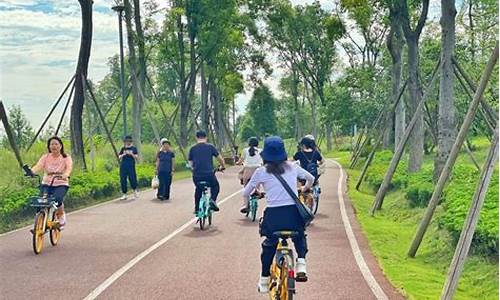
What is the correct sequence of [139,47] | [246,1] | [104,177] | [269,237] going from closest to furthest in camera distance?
[269,237] → [104,177] → [139,47] → [246,1]

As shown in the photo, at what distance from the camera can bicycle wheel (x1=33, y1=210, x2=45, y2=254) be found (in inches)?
435

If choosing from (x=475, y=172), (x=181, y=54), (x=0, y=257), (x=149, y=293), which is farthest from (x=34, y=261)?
(x=181, y=54)

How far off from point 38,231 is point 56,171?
1.28 metres

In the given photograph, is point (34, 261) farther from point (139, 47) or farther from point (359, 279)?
point (139, 47)

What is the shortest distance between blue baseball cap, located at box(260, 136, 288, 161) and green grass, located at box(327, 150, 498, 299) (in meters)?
2.49

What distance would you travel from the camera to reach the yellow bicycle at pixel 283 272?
6832mm

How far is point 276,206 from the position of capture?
24.2 feet

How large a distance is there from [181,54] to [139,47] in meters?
5.65

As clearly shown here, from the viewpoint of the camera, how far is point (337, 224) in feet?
48.9

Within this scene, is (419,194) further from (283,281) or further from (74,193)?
(283,281)

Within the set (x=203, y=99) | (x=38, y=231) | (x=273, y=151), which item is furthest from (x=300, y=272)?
(x=203, y=99)

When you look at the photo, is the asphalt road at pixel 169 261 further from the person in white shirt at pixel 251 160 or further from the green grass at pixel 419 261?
the person in white shirt at pixel 251 160

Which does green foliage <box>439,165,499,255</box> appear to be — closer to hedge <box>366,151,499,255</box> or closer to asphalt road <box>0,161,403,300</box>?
hedge <box>366,151,499,255</box>

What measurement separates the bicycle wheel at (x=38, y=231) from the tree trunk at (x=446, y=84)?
1007 cm
